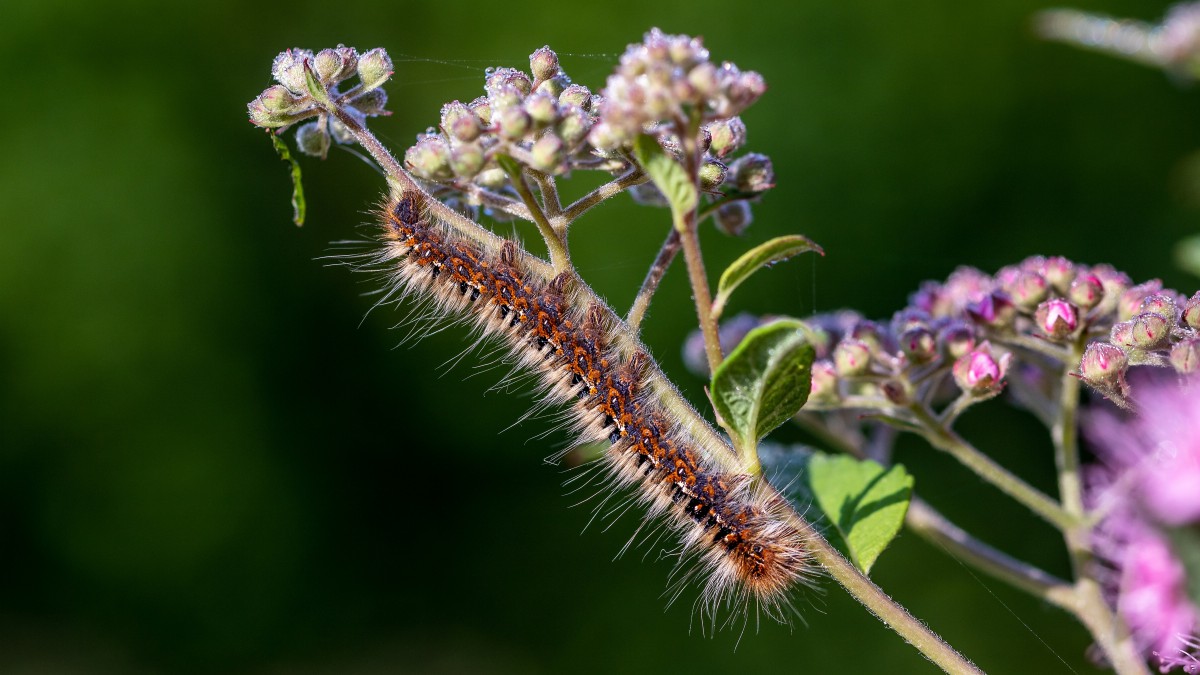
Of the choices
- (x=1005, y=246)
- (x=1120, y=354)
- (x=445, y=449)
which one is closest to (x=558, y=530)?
(x=445, y=449)

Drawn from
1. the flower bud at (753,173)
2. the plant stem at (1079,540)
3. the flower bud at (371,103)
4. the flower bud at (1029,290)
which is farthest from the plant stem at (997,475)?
the flower bud at (371,103)

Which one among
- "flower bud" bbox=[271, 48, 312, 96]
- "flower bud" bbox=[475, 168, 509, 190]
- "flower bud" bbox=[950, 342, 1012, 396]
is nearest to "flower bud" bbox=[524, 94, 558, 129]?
"flower bud" bbox=[475, 168, 509, 190]

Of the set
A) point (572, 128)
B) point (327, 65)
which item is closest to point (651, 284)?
point (572, 128)

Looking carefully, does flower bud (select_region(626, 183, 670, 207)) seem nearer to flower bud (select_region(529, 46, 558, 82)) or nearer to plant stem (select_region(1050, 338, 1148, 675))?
flower bud (select_region(529, 46, 558, 82))

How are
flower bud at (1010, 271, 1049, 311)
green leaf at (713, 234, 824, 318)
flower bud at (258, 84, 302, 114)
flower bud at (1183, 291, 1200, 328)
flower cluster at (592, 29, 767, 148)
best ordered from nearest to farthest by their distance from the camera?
flower cluster at (592, 29, 767, 148)
green leaf at (713, 234, 824, 318)
flower bud at (1183, 291, 1200, 328)
flower bud at (258, 84, 302, 114)
flower bud at (1010, 271, 1049, 311)

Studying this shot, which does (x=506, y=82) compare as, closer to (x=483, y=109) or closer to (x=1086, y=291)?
(x=483, y=109)

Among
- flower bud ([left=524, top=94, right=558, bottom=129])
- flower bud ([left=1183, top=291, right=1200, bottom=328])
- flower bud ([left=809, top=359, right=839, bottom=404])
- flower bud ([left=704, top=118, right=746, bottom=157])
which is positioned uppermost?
flower bud ([left=524, top=94, right=558, bottom=129])

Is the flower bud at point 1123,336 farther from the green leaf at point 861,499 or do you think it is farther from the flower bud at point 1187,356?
the green leaf at point 861,499
